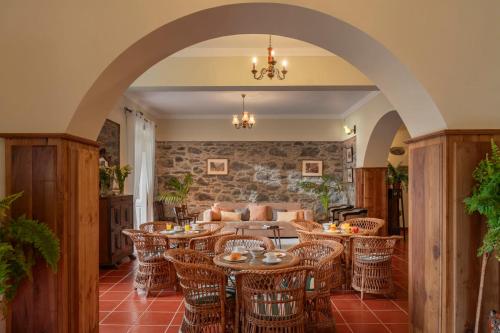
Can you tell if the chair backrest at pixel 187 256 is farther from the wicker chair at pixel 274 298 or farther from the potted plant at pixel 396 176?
the potted plant at pixel 396 176

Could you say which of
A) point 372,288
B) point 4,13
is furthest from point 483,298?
point 4,13

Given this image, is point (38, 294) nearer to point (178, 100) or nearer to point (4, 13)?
point (4, 13)

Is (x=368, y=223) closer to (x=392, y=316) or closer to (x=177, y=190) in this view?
(x=392, y=316)

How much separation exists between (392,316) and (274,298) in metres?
1.86

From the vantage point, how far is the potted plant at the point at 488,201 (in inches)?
78.6

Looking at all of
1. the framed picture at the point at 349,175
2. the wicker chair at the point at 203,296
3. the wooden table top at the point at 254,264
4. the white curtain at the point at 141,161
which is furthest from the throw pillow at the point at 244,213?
the wicker chair at the point at 203,296

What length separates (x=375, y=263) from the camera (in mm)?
4316

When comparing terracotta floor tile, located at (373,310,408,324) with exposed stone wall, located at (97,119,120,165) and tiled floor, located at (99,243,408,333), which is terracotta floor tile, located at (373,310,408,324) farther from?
exposed stone wall, located at (97,119,120,165)

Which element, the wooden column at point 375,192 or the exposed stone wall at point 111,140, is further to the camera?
the wooden column at point 375,192

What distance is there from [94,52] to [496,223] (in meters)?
2.66

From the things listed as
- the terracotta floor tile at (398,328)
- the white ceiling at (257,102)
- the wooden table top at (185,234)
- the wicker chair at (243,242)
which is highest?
the white ceiling at (257,102)

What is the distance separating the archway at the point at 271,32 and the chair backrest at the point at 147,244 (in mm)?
2087

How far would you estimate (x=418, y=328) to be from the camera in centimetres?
255

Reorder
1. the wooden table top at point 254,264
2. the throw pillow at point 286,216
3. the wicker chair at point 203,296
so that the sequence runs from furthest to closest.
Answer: the throw pillow at point 286,216 < the wooden table top at point 254,264 < the wicker chair at point 203,296
